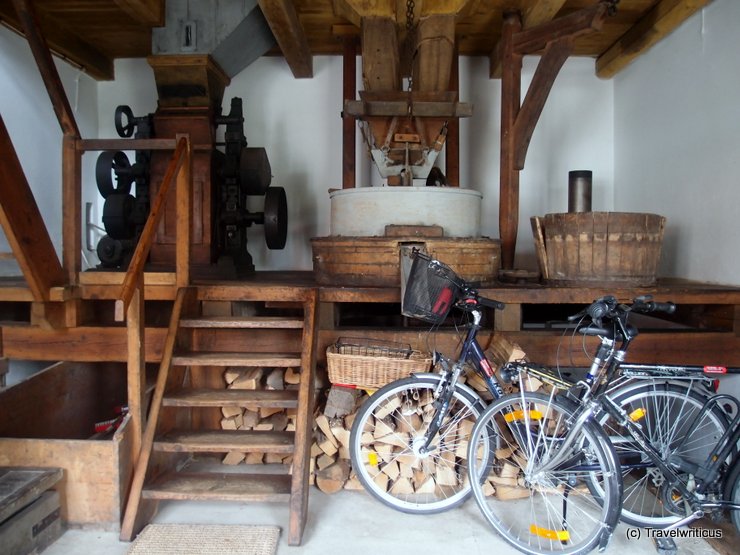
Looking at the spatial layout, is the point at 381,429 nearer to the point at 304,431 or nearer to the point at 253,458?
the point at 304,431

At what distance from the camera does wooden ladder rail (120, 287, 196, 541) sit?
235cm

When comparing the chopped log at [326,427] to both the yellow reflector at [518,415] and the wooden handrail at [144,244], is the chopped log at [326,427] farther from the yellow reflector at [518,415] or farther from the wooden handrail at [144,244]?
the wooden handrail at [144,244]

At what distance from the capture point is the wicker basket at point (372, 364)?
2.73 meters

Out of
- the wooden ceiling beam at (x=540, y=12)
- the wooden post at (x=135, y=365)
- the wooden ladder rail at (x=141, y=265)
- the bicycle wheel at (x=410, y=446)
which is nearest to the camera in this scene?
the wooden ladder rail at (x=141, y=265)

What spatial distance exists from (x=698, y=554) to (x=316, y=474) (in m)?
1.80

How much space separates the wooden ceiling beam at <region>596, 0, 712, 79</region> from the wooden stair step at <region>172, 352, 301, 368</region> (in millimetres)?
3522

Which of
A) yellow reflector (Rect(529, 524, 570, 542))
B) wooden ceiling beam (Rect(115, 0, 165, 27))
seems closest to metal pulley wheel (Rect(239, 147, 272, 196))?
wooden ceiling beam (Rect(115, 0, 165, 27))

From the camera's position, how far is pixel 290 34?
13.2 ft

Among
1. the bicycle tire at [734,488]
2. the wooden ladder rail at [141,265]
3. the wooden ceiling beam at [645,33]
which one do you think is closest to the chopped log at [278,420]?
the wooden ladder rail at [141,265]

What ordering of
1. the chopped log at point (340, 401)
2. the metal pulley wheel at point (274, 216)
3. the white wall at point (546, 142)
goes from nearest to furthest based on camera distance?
the chopped log at point (340, 401) → the metal pulley wheel at point (274, 216) → the white wall at point (546, 142)

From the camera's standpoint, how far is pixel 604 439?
7.06ft

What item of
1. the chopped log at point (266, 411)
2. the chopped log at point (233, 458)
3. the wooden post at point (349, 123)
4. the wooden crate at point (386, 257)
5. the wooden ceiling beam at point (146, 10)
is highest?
the wooden ceiling beam at point (146, 10)

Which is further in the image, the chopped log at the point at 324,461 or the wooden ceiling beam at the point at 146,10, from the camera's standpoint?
the wooden ceiling beam at the point at 146,10

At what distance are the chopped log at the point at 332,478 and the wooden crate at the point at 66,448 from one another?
945 millimetres
